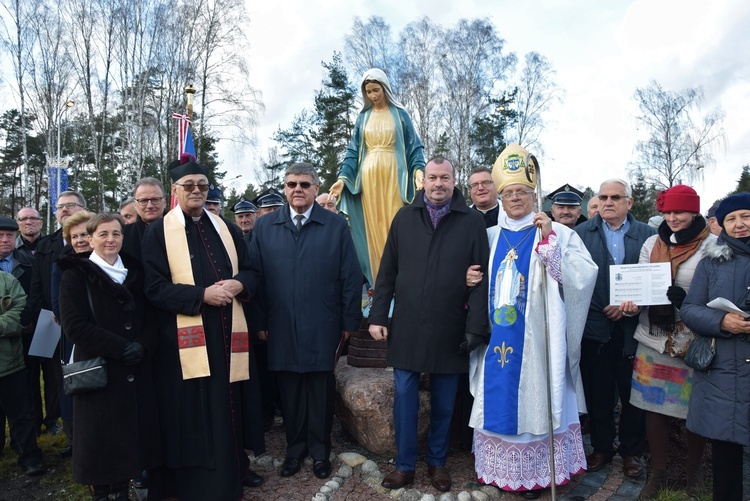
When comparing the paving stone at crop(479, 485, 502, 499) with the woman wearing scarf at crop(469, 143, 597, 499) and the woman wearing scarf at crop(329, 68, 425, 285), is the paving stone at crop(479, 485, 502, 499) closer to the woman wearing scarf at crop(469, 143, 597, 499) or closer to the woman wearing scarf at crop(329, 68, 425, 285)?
the woman wearing scarf at crop(469, 143, 597, 499)

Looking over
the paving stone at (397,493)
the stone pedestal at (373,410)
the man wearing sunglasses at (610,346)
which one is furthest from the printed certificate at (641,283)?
the paving stone at (397,493)

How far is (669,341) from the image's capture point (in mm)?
3725

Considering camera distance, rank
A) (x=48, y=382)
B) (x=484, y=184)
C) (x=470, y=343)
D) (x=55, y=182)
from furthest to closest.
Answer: (x=55, y=182)
(x=48, y=382)
(x=484, y=184)
(x=470, y=343)

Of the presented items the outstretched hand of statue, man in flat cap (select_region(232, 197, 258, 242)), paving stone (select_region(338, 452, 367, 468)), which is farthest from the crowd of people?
man in flat cap (select_region(232, 197, 258, 242))

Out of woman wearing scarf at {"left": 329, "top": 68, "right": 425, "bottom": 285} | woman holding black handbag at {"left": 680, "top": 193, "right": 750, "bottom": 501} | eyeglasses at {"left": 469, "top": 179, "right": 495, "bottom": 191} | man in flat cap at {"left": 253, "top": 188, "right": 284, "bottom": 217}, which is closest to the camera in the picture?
woman holding black handbag at {"left": 680, "top": 193, "right": 750, "bottom": 501}

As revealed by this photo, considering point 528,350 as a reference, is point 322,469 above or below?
below

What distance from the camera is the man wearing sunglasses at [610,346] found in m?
4.16

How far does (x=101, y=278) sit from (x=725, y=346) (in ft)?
12.5

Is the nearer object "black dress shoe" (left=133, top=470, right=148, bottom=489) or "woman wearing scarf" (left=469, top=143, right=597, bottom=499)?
"woman wearing scarf" (left=469, top=143, right=597, bottom=499)

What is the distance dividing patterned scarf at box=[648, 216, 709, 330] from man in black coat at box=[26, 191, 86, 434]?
4.76 metres

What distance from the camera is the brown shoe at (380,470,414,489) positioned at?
3.79 m

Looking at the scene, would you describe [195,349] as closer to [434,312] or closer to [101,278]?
[101,278]

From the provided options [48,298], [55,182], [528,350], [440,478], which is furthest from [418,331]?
[55,182]

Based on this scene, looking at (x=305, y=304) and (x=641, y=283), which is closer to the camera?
(x=641, y=283)
